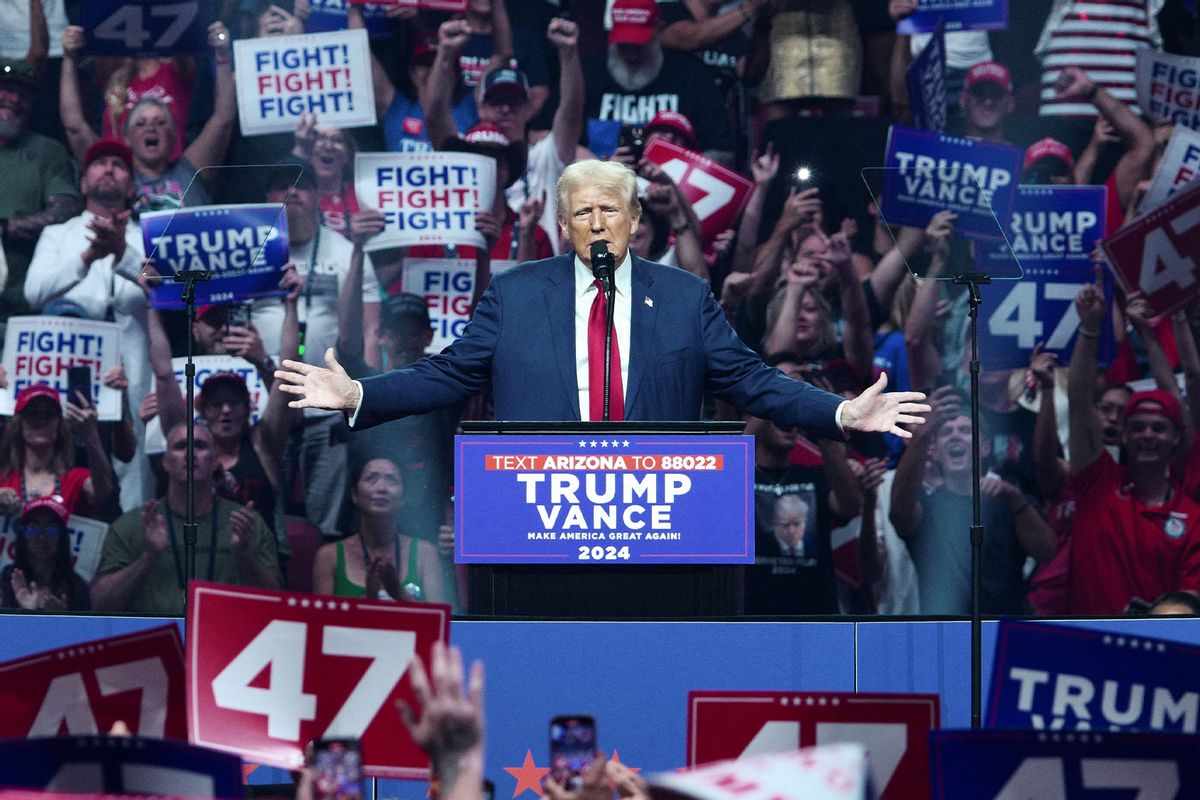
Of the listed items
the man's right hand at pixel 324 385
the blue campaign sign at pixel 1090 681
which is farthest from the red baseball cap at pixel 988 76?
the blue campaign sign at pixel 1090 681

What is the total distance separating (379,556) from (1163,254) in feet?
10.6

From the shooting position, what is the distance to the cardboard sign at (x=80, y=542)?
23.1 feet

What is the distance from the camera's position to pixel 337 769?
2619 millimetres

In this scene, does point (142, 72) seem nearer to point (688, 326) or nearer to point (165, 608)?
point (165, 608)

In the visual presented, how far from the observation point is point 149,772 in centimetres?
263

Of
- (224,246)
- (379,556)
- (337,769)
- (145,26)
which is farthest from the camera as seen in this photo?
(145,26)

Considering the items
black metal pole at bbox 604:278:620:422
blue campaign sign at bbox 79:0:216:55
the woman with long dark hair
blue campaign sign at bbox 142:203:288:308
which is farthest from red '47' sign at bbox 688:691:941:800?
blue campaign sign at bbox 79:0:216:55

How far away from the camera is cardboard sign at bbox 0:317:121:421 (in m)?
7.24

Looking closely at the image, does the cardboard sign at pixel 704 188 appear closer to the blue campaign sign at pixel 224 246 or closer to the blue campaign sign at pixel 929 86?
the blue campaign sign at pixel 929 86

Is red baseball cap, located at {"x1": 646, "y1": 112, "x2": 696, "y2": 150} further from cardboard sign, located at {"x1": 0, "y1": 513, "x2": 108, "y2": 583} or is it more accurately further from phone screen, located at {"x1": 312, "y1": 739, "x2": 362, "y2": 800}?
phone screen, located at {"x1": 312, "y1": 739, "x2": 362, "y2": 800}

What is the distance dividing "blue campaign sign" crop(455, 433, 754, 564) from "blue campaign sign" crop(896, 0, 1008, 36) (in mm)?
4076

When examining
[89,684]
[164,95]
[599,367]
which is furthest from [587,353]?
[164,95]

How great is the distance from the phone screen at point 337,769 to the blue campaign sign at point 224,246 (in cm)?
344

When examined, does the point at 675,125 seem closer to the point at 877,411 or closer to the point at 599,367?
the point at 599,367
